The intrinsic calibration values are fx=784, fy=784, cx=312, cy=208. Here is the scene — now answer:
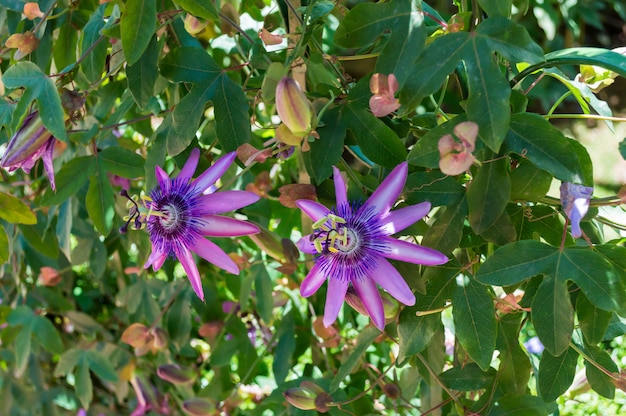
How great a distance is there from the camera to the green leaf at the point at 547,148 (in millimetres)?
598

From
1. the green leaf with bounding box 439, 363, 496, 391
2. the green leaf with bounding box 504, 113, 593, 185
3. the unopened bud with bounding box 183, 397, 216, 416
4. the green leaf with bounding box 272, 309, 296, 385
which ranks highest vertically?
the green leaf with bounding box 504, 113, 593, 185

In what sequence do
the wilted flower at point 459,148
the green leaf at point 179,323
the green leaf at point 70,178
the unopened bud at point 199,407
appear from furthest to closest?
the green leaf at point 179,323, the unopened bud at point 199,407, the green leaf at point 70,178, the wilted flower at point 459,148

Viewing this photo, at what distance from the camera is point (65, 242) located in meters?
1.07

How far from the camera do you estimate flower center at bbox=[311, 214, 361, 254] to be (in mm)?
634

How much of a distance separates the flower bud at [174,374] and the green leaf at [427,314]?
1.71ft

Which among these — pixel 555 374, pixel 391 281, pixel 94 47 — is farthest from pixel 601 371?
pixel 94 47

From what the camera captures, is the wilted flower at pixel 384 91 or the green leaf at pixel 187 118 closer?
the wilted flower at pixel 384 91

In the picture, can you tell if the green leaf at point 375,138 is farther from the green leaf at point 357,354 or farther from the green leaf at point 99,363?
the green leaf at point 99,363

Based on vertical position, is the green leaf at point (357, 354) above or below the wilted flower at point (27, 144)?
below

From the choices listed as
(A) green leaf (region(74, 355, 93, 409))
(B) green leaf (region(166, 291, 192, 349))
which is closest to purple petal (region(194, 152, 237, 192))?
(B) green leaf (region(166, 291, 192, 349))

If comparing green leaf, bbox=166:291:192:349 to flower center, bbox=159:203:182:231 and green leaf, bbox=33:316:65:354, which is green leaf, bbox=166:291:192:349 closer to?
green leaf, bbox=33:316:65:354

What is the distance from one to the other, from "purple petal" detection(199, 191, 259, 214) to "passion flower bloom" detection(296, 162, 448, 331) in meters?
0.06

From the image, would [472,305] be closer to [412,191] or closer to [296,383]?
[412,191]

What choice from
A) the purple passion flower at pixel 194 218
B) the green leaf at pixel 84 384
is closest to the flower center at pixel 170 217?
the purple passion flower at pixel 194 218
